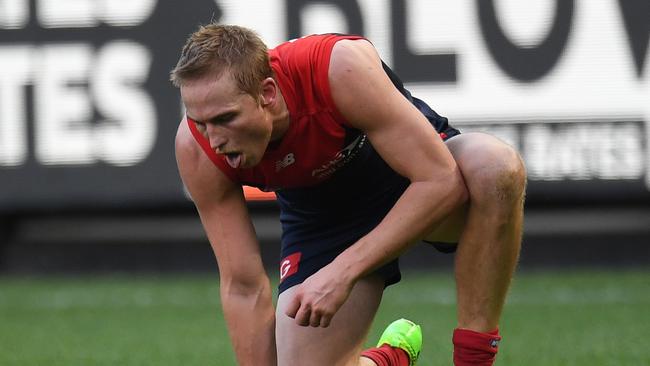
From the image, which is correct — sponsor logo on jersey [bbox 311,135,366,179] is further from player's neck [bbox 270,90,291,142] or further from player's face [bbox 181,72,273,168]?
player's face [bbox 181,72,273,168]

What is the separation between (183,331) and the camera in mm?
7293

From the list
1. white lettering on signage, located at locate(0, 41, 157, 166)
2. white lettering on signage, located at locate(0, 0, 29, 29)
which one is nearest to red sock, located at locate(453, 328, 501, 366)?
white lettering on signage, located at locate(0, 41, 157, 166)

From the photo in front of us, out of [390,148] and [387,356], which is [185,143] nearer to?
[390,148]

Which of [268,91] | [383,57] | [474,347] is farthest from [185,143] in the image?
[383,57]

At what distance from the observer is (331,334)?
4.30 meters

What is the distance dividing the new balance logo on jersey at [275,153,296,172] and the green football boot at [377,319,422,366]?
43.9 inches

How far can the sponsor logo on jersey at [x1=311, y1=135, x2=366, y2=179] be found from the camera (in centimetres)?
397

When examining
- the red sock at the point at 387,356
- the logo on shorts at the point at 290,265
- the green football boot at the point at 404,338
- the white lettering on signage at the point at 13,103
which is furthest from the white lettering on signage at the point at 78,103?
the logo on shorts at the point at 290,265

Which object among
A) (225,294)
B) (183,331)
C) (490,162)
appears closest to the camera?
(490,162)

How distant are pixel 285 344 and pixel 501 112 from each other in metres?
5.10

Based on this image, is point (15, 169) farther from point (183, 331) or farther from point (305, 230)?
point (305, 230)

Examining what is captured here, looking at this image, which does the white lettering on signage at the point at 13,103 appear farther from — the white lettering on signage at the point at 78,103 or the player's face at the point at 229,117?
the player's face at the point at 229,117

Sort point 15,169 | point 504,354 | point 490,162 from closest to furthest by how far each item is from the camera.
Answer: point 490,162, point 504,354, point 15,169

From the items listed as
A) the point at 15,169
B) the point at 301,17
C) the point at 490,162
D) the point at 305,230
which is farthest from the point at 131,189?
the point at 490,162
